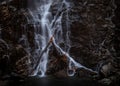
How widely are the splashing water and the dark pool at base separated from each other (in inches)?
50.7

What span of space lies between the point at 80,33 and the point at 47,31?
1974mm

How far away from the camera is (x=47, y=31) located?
1675 cm

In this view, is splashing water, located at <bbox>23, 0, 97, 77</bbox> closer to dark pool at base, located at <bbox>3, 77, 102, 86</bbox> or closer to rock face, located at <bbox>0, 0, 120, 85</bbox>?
rock face, located at <bbox>0, 0, 120, 85</bbox>

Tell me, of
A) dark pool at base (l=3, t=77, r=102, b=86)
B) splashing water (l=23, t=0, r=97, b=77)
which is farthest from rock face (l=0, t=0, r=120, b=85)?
dark pool at base (l=3, t=77, r=102, b=86)

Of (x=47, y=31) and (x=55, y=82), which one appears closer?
(x=55, y=82)

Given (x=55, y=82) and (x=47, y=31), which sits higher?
(x=47, y=31)

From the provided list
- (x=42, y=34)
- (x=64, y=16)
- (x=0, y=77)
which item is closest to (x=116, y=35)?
(x=64, y=16)

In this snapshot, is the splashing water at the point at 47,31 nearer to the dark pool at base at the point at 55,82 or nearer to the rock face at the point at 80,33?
the rock face at the point at 80,33

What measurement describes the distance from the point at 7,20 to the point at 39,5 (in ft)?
7.22

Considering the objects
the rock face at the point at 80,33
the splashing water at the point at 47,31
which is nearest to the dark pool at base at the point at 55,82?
the splashing water at the point at 47,31

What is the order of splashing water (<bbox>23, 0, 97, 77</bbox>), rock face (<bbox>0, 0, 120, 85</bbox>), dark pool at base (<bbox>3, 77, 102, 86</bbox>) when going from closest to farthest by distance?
dark pool at base (<bbox>3, 77, 102, 86</bbox>)
rock face (<bbox>0, 0, 120, 85</bbox>)
splashing water (<bbox>23, 0, 97, 77</bbox>)

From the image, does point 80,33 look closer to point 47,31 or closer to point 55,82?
point 47,31

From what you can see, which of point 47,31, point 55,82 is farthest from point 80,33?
point 55,82

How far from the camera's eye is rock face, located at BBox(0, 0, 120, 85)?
53.2 ft
